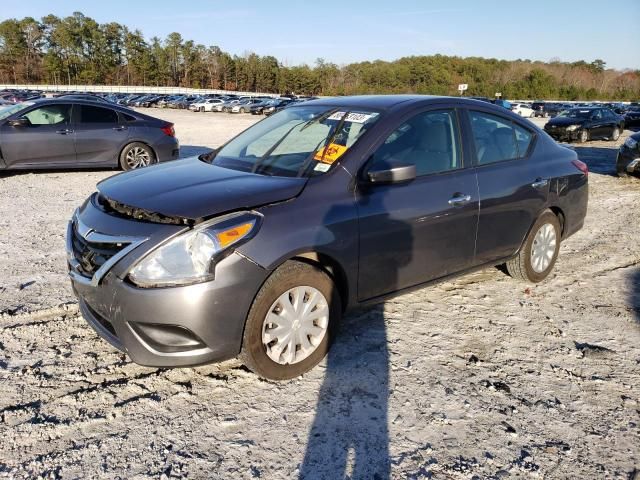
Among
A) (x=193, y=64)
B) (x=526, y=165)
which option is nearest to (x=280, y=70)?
(x=193, y=64)

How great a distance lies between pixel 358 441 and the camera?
2674 millimetres

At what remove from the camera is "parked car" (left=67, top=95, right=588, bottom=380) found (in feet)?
9.12

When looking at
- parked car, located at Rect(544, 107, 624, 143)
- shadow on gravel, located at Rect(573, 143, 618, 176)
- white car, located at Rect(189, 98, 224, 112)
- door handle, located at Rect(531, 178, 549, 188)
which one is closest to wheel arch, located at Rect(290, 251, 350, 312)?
door handle, located at Rect(531, 178, 549, 188)

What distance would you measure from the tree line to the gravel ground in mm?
101855

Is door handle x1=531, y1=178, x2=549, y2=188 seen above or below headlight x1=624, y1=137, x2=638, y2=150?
below

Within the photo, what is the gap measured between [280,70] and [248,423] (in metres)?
127

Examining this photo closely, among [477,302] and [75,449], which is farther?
[477,302]

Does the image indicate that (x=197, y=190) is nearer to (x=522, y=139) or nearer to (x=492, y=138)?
(x=492, y=138)

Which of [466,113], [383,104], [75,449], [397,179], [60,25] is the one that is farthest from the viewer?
[60,25]

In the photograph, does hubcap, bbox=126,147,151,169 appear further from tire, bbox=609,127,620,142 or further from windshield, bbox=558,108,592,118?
tire, bbox=609,127,620,142

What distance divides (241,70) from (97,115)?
119 m

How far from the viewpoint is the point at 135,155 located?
10227 millimetres

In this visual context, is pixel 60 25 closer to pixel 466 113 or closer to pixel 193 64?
pixel 193 64

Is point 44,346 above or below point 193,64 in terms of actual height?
below
